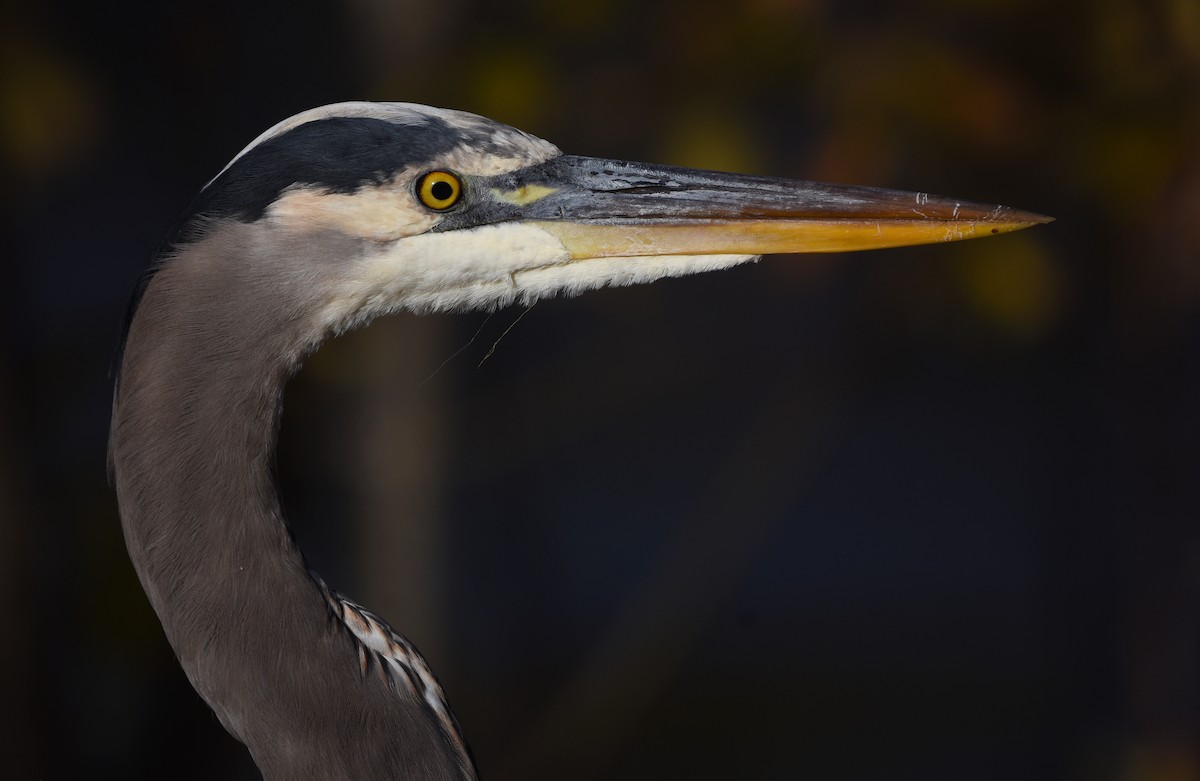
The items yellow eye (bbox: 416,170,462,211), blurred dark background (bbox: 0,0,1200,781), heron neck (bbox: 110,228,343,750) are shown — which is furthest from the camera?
blurred dark background (bbox: 0,0,1200,781)

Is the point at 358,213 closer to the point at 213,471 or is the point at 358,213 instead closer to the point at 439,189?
the point at 439,189

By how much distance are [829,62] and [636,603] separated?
1812 millimetres

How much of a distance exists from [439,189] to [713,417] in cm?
372

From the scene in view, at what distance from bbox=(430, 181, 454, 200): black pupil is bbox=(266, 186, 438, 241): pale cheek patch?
2 cm

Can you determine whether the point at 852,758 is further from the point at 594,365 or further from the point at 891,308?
the point at 891,308

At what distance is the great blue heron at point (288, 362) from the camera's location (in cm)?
125

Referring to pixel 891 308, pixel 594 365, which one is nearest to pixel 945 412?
pixel 594 365

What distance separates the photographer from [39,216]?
4.47 m

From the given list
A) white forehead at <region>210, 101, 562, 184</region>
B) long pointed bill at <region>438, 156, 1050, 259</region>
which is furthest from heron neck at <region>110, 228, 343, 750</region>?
long pointed bill at <region>438, 156, 1050, 259</region>

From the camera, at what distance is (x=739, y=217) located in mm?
1462

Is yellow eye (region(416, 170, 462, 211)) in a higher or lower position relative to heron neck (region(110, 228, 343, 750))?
higher

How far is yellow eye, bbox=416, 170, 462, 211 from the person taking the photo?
1.36m

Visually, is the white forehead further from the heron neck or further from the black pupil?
the heron neck

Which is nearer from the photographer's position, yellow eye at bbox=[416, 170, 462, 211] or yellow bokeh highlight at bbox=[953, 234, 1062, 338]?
yellow eye at bbox=[416, 170, 462, 211]
